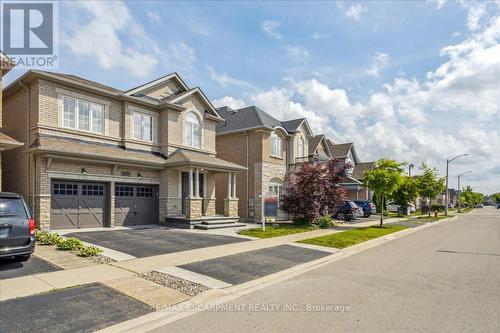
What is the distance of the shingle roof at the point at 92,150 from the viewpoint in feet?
49.1

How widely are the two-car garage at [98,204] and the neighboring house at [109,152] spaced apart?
0.05 meters

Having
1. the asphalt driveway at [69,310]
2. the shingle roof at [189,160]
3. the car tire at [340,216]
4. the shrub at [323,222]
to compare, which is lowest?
the car tire at [340,216]

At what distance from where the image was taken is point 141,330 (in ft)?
17.5

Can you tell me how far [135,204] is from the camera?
19.3 meters

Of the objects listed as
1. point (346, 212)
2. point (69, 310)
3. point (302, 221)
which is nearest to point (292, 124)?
point (346, 212)

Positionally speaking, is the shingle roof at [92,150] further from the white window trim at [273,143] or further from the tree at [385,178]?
the tree at [385,178]

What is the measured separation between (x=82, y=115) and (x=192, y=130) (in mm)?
7010

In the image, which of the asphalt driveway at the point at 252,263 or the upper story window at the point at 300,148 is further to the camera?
the upper story window at the point at 300,148

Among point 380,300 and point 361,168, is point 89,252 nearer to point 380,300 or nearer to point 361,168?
point 380,300

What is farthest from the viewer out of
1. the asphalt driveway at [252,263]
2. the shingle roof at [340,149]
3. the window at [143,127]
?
the shingle roof at [340,149]

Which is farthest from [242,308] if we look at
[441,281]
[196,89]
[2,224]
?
[196,89]

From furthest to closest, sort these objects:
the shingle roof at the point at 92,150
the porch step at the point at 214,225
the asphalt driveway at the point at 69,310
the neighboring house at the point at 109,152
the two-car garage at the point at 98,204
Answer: the porch step at the point at 214,225, the two-car garage at the point at 98,204, the neighboring house at the point at 109,152, the shingle roof at the point at 92,150, the asphalt driveway at the point at 69,310

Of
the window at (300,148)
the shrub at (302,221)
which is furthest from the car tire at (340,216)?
the shrub at (302,221)

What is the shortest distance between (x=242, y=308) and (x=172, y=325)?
4.54 ft
